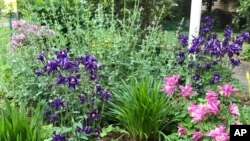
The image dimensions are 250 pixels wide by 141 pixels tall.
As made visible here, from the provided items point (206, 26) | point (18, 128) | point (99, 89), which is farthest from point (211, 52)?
point (18, 128)

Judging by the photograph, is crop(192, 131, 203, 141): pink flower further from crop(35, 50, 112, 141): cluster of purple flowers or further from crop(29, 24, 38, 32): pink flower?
crop(29, 24, 38, 32): pink flower

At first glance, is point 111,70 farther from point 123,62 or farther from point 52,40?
point 52,40

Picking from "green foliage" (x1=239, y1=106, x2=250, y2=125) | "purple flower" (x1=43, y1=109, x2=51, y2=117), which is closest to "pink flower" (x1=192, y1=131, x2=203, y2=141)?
"green foliage" (x1=239, y1=106, x2=250, y2=125)

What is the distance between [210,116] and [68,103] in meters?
1.15

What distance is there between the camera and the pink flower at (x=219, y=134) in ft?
8.63

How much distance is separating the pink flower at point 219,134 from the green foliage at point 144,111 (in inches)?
29.6

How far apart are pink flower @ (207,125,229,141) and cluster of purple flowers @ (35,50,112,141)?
944 mm

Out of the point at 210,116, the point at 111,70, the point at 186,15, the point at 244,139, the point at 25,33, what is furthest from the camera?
the point at 186,15

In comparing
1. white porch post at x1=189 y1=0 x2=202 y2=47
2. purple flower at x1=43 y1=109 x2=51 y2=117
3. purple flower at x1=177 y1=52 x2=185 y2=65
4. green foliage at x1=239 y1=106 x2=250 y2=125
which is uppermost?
white porch post at x1=189 y1=0 x2=202 y2=47

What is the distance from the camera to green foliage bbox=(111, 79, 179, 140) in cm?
337

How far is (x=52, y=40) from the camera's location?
4.85m

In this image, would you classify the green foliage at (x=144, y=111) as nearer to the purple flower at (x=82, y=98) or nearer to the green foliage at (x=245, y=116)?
the purple flower at (x=82, y=98)

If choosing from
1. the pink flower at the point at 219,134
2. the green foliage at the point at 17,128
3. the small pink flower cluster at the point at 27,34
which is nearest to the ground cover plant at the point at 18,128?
the green foliage at the point at 17,128

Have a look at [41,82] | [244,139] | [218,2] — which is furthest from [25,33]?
[218,2]
